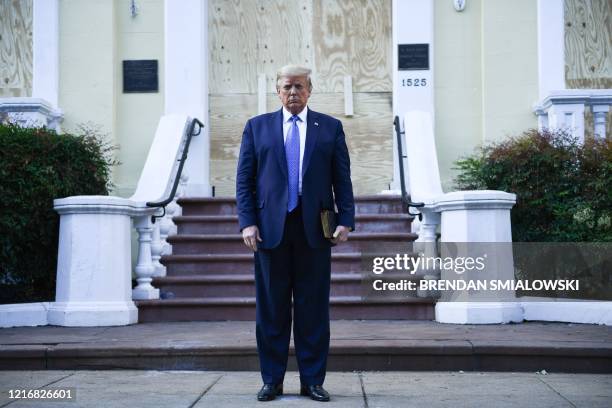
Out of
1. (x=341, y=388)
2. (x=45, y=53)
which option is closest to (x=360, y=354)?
(x=341, y=388)

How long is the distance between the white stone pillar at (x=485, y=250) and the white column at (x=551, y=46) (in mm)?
3015

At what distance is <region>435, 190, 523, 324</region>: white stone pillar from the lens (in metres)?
7.58

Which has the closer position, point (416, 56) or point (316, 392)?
point (316, 392)

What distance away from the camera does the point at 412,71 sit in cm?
1031

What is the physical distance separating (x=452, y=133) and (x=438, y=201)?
2.56 meters

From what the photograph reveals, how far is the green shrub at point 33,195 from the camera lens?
7781 mm

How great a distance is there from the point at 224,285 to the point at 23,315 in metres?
1.84

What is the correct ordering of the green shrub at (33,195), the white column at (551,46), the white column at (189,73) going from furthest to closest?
the white column at (189,73) < the white column at (551,46) < the green shrub at (33,195)

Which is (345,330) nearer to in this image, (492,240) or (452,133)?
(492,240)

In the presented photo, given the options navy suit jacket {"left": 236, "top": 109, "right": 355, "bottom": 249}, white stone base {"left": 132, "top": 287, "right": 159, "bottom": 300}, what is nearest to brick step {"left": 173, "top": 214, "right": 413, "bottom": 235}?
white stone base {"left": 132, "top": 287, "right": 159, "bottom": 300}

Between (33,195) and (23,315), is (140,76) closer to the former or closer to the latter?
(33,195)

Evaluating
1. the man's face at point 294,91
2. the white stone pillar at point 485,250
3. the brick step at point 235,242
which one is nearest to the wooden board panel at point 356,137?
the brick step at point 235,242

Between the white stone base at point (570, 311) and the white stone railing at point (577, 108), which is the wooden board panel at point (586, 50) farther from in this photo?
the white stone base at point (570, 311)

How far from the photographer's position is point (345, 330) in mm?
7066
